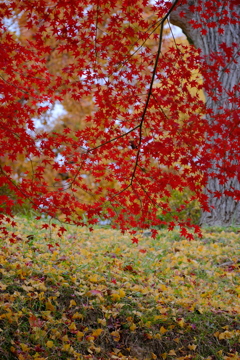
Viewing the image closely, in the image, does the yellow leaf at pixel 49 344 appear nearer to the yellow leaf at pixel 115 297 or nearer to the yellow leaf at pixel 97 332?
the yellow leaf at pixel 97 332

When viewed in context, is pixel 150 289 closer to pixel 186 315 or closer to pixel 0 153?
pixel 186 315

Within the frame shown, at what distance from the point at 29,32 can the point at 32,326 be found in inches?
373

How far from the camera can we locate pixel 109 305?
367 cm

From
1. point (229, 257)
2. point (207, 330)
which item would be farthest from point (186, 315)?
point (229, 257)

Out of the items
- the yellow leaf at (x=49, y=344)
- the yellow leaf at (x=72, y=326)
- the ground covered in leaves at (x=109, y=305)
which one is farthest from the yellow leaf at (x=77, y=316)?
the yellow leaf at (x=49, y=344)

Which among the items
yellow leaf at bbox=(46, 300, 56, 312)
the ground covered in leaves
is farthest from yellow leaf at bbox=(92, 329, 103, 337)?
yellow leaf at bbox=(46, 300, 56, 312)

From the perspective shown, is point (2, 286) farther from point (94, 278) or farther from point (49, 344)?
point (94, 278)

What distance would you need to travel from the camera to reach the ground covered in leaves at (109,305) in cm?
312

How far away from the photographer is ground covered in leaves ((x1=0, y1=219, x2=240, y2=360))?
3.12 m

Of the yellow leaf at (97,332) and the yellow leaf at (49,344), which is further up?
the yellow leaf at (97,332)

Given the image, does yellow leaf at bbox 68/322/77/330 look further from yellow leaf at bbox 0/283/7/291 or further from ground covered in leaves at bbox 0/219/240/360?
yellow leaf at bbox 0/283/7/291

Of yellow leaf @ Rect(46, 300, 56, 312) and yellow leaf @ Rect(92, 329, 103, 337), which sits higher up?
yellow leaf @ Rect(46, 300, 56, 312)

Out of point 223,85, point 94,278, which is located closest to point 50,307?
point 94,278

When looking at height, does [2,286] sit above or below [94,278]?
below
